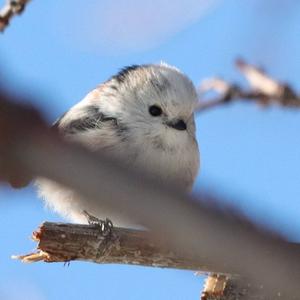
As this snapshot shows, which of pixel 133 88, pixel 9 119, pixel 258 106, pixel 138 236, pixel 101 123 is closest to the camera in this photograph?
pixel 9 119

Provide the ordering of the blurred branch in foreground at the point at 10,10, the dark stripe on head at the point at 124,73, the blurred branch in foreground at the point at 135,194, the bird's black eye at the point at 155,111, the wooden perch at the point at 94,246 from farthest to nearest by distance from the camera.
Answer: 1. the dark stripe on head at the point at 124,73
2. the bird's black eye at the point at 155,111
3. the wooden perch at the point at 94,246
4. the blurred branch in foreground at the point at 10,10
5. the blurred branch in foreground at the point at 135,194

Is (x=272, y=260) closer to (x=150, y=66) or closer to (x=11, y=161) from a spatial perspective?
(x=11, y=161)

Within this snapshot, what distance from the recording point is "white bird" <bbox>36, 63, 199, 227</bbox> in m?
2.20

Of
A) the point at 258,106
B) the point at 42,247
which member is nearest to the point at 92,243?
the point at 42,247

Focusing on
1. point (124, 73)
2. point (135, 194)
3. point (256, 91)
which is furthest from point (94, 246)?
point (135, 194)

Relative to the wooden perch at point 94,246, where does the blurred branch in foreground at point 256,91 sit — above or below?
above

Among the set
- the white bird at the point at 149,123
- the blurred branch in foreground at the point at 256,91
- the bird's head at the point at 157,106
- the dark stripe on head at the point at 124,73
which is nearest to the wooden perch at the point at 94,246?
the blurred branch in foreground at the point at 256,91

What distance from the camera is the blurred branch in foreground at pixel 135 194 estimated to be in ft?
0.97

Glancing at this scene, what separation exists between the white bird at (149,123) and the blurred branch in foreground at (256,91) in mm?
676

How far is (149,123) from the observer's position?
2291mm

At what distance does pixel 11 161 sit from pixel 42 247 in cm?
125

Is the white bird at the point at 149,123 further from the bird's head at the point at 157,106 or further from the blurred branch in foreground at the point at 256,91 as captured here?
the blurred branch in foreground at the point at 256,91

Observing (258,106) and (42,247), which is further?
(42,247)

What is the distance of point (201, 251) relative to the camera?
309 mm
